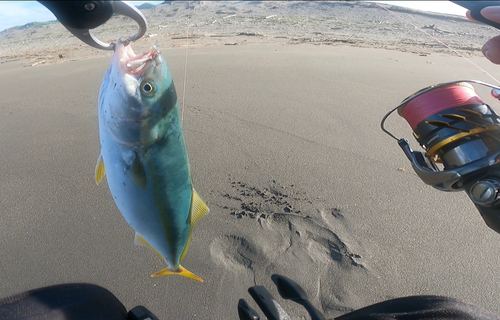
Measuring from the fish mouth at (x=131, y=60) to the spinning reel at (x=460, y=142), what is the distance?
124cm

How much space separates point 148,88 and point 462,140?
1328 millimetres

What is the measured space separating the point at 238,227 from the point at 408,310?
1365 millimetres

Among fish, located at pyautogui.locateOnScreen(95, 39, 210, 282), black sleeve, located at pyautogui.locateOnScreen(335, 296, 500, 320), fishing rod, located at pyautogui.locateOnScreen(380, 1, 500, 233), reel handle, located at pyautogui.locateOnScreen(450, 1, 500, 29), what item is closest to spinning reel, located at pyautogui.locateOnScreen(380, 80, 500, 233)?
fishing rod, located at pyautogui.locateOnScreen(380, 1, 500, 233)

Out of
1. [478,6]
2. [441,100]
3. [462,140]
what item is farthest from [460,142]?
[478,6]

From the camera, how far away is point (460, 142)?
1.50 meters

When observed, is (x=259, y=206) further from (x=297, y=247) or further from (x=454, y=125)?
(x=454, y=125)

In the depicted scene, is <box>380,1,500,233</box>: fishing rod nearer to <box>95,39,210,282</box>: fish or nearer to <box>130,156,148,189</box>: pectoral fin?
<box>95,39,210,282</box>: fish

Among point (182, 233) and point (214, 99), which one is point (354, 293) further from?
point (214, 99)

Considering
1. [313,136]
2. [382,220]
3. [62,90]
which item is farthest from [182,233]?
[62,90]

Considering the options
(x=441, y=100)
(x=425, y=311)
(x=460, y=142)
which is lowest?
(x=425, y=311)

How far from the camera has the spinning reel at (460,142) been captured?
1425 mm

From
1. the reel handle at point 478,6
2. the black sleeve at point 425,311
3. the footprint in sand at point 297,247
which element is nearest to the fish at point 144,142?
the black sleeve at point 425,311

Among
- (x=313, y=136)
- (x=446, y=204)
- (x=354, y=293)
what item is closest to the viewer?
(x=354, y=293)

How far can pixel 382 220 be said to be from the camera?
2688 millimetres
